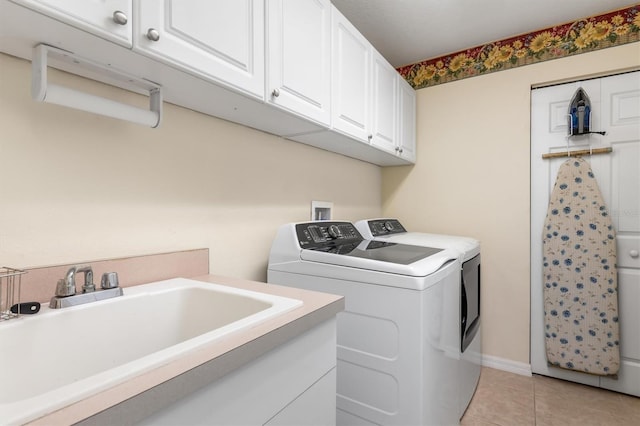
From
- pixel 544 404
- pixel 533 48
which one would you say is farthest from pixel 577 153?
pixel 544 404

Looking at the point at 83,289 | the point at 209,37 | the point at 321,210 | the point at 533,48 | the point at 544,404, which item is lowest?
the point at 544,404

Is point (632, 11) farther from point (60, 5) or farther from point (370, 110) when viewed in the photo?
point (60, 5)

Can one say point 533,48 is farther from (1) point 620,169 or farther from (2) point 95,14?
(2) point 95,14

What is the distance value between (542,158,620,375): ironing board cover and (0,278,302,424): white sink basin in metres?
2.11

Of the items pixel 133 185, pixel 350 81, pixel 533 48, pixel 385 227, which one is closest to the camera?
pixel 133 185

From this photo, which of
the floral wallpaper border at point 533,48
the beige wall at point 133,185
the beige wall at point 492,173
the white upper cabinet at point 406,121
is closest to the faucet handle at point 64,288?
the beige wall at point 133,185

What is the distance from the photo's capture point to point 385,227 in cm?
235

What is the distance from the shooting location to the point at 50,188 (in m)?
0.92

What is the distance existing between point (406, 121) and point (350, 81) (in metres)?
0.92

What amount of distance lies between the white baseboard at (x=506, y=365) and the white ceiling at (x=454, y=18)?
239 centimetres

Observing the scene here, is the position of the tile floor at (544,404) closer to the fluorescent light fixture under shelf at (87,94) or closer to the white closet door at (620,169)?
the white closet door at (620,169)

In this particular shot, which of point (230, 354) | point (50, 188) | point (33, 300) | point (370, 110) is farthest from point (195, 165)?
point (370, 110)

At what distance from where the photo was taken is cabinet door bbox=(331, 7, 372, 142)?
1.54m

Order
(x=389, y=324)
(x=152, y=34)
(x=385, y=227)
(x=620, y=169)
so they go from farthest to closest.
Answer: (x=385, y=227) → (x=620, y=169) → (x=389, y=324) → (x=152, y=34)
